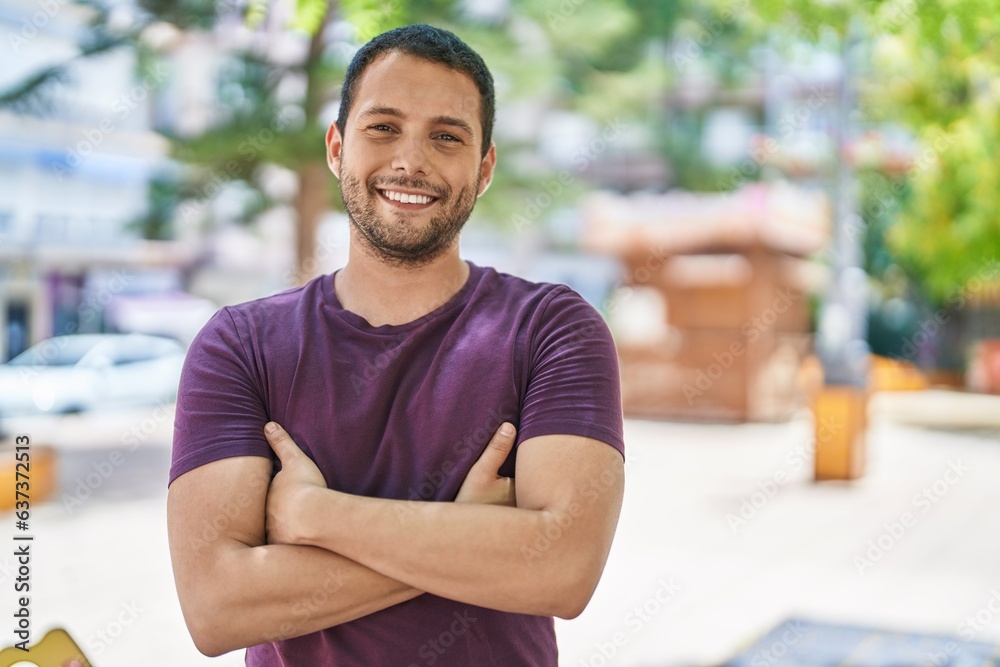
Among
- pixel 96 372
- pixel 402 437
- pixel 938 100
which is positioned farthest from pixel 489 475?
pixel 96 372

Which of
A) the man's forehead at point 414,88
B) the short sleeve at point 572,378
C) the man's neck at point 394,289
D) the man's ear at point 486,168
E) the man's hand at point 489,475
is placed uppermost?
the man's forehead at point 414,88

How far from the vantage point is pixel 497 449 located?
1.71 m

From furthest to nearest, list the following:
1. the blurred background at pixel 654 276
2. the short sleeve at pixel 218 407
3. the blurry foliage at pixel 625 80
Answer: the blurry foliage at pixel 625 80 → the blurred background at pixel 654 276 → the short sleeve at pixel 218 407

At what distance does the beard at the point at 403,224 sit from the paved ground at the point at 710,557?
3368 millimetres

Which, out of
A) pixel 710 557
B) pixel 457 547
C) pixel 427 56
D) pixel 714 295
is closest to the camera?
pixel 457 547

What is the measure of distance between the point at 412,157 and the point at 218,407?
22.6 inches

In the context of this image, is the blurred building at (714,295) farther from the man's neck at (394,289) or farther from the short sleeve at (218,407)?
the short sleeve at (218,407)

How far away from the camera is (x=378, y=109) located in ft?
5.99

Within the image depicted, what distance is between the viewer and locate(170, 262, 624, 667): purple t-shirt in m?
1.68

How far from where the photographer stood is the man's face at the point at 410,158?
5.97 feet

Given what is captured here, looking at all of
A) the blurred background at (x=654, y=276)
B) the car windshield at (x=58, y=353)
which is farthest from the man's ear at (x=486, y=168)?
the car windshield at (x=58, y=353)

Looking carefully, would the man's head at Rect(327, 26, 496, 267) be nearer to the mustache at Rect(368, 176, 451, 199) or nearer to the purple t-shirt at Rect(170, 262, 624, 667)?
the mustache at Rect(368, 176, 451, 199)

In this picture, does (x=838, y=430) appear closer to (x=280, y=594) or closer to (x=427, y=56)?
(x=427, y=56)

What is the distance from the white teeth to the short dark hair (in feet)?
0.67
